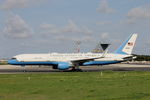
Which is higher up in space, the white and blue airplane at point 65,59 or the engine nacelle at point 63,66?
the white and blue airplane at point 65,59

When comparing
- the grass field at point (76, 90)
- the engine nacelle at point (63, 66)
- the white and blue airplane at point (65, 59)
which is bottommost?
the grass field at point (76, 90)

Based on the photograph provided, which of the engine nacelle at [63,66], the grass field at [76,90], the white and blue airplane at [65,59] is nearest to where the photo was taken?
the grass field at [76,90]

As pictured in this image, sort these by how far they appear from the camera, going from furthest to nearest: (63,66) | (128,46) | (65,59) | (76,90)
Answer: (128,46), (65,59), (63,66), (76,90)

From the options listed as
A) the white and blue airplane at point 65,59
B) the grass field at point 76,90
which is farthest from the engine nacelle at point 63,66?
the grass field at point 76,90

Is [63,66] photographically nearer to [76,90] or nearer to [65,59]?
[65,59]

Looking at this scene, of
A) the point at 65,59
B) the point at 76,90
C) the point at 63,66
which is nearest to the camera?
the point at 76,90

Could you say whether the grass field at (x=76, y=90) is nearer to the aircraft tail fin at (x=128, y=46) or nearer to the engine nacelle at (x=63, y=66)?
the engine nacelle at (x=63, y=66)

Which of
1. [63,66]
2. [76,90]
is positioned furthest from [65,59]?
[76,90]

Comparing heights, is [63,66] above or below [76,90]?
above

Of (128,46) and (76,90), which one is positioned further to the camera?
(128,46)

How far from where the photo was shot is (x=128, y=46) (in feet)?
226

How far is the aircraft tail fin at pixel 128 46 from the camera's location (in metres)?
68.1

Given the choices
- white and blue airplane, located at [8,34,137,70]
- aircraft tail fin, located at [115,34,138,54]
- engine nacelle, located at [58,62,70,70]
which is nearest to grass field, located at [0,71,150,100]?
engine nacelle, located at [58,62,70,70]

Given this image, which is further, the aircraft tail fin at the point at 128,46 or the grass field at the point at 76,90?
the aircraft tail fin at the point at 128,46
